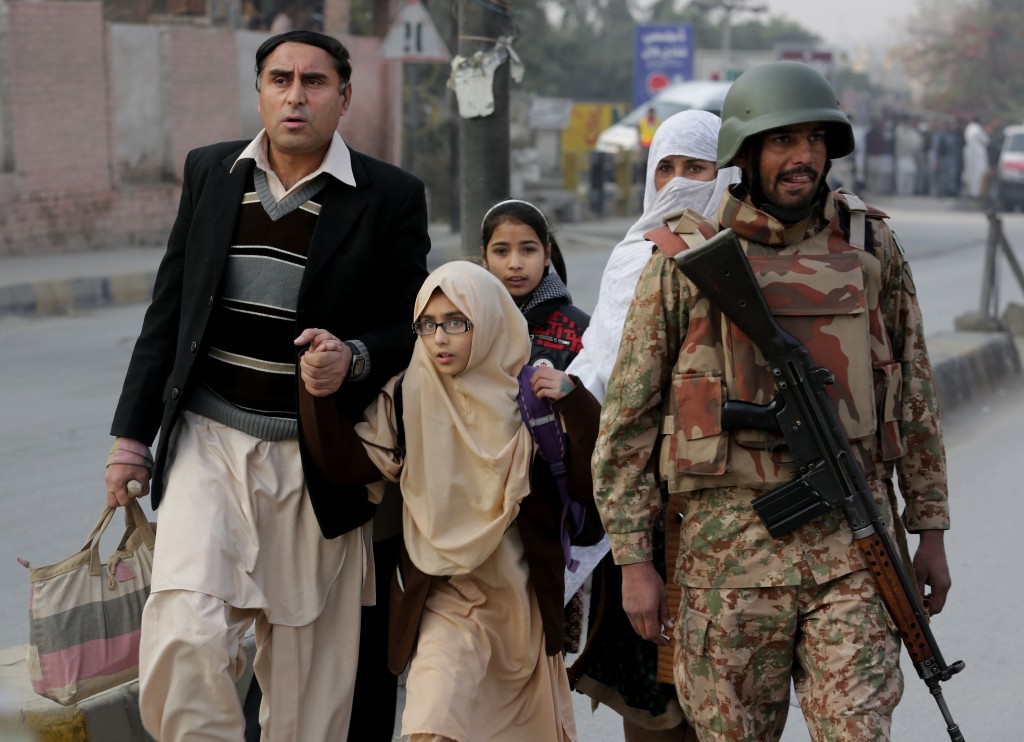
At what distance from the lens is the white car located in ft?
81.1

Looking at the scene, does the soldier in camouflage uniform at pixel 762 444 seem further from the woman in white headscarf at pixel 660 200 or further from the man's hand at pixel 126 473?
the man's hand at pixel 126 473

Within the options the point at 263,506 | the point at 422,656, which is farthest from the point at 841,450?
the point at 263,506

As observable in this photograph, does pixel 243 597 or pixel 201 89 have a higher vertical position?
pixel 201 89

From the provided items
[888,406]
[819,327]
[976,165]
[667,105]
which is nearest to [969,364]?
[888,406]

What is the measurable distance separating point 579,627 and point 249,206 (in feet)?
4.28

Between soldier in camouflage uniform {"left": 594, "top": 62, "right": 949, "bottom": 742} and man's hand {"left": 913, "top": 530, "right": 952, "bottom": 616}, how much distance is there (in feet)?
0.51

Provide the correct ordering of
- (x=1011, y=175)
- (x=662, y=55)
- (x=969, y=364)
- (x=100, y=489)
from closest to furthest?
(x=100, y=489), (x=969, y=364), (x=662, y=55), (x=1011, y=175)

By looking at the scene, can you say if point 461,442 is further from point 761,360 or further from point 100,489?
point 100,489

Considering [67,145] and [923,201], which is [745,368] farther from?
[923,201]

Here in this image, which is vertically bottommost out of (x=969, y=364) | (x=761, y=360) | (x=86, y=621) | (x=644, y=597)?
(x=969, y=364)

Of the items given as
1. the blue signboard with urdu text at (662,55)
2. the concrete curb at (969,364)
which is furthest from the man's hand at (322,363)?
the blue signboard with urdu text at (662,55)

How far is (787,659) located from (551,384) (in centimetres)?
80

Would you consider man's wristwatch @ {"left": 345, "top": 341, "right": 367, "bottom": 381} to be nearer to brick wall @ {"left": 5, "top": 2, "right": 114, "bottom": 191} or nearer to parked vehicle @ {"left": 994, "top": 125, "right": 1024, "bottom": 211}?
brick wall @ {"left": 5, "top": 2, "right": 114, "bottom": 191}

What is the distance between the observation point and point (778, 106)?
9.04 feet
